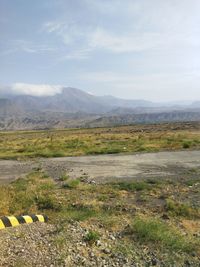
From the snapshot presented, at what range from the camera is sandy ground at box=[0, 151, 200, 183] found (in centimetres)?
2708

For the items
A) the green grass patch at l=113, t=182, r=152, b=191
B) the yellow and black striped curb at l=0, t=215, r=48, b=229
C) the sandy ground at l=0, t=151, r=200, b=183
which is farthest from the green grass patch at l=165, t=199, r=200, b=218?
the sandy ground at l=0, t=151, r=200, b=183

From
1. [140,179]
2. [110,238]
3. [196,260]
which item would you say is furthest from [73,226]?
[140,179]

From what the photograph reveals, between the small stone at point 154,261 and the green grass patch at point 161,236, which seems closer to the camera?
the small stone at point 154,261

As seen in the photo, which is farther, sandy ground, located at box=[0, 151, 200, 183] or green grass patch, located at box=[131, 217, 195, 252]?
sandy ground, located at box=[0, 151, 200, 183]

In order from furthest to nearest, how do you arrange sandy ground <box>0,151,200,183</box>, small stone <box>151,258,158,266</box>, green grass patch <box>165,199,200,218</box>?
sandy ground <box>0,151,200,183</box> → green grass patch <box>165,199,200,218</box> → small stone <box>151,258,158,266</box>

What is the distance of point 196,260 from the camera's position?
35.1ft

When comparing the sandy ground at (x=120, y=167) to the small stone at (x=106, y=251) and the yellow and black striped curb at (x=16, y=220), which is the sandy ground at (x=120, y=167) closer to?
the yellow and black striped curb at (x=16, y=220)

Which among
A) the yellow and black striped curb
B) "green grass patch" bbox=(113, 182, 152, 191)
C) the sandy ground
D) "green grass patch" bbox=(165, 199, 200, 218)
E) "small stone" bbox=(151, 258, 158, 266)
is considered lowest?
the sandy ground

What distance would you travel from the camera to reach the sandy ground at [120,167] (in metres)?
27.1

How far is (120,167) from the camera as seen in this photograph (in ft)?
102

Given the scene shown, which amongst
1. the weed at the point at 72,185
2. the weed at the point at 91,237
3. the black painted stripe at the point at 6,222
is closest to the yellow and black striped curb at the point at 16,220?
the black painted stripe at the point at 6,222

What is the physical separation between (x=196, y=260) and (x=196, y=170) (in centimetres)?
1846

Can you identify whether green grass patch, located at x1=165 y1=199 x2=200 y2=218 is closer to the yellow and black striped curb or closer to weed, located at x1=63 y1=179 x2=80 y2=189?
the yellow and black striped curb

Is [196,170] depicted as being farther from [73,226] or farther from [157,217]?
[73,226]
